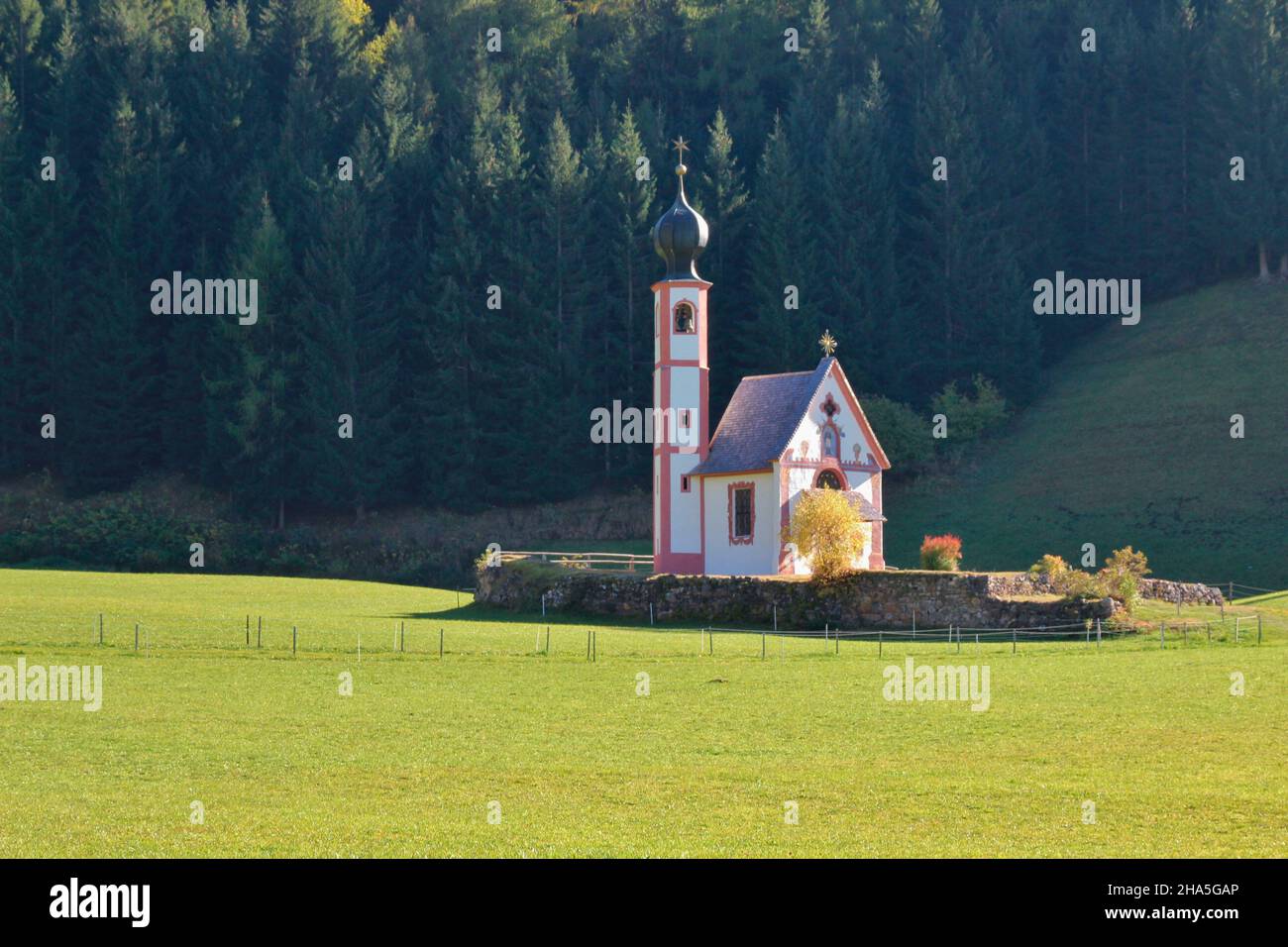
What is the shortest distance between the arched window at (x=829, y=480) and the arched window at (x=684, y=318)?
655 centimetres

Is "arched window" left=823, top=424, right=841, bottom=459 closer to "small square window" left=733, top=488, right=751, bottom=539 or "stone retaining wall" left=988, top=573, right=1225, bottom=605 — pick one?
"small square window" left=733, top=488, right=751, bottom=539

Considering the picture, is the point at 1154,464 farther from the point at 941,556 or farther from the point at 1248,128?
the point at 941,556

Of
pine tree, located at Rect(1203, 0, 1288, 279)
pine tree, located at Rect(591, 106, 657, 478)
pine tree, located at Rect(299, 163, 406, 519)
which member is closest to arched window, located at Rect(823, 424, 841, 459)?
pine tree, located at Rect(591, 106, 657, 478)

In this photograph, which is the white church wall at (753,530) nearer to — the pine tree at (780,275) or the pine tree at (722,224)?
the pine tree at (780,275)

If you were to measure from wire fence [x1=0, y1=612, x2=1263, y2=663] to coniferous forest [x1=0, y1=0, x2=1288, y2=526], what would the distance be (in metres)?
29.5

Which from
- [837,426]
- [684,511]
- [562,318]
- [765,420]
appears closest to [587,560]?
[684,511]

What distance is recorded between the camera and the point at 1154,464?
68.1m

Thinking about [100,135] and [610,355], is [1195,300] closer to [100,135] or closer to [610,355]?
[610,355]

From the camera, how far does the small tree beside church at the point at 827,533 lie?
151 feet

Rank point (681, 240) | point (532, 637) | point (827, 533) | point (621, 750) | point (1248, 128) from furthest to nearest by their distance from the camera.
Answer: point (1248, 128), point (681, 240), point (827, 533), point (532, 637), point (621, 750)

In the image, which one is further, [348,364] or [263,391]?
[348,364]

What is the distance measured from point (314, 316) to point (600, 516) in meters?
15.3

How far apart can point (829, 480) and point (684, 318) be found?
724cm

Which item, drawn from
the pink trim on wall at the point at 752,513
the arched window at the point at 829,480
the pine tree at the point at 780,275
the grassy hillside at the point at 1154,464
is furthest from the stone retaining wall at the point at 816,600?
the pine tree at the point at 780,275
